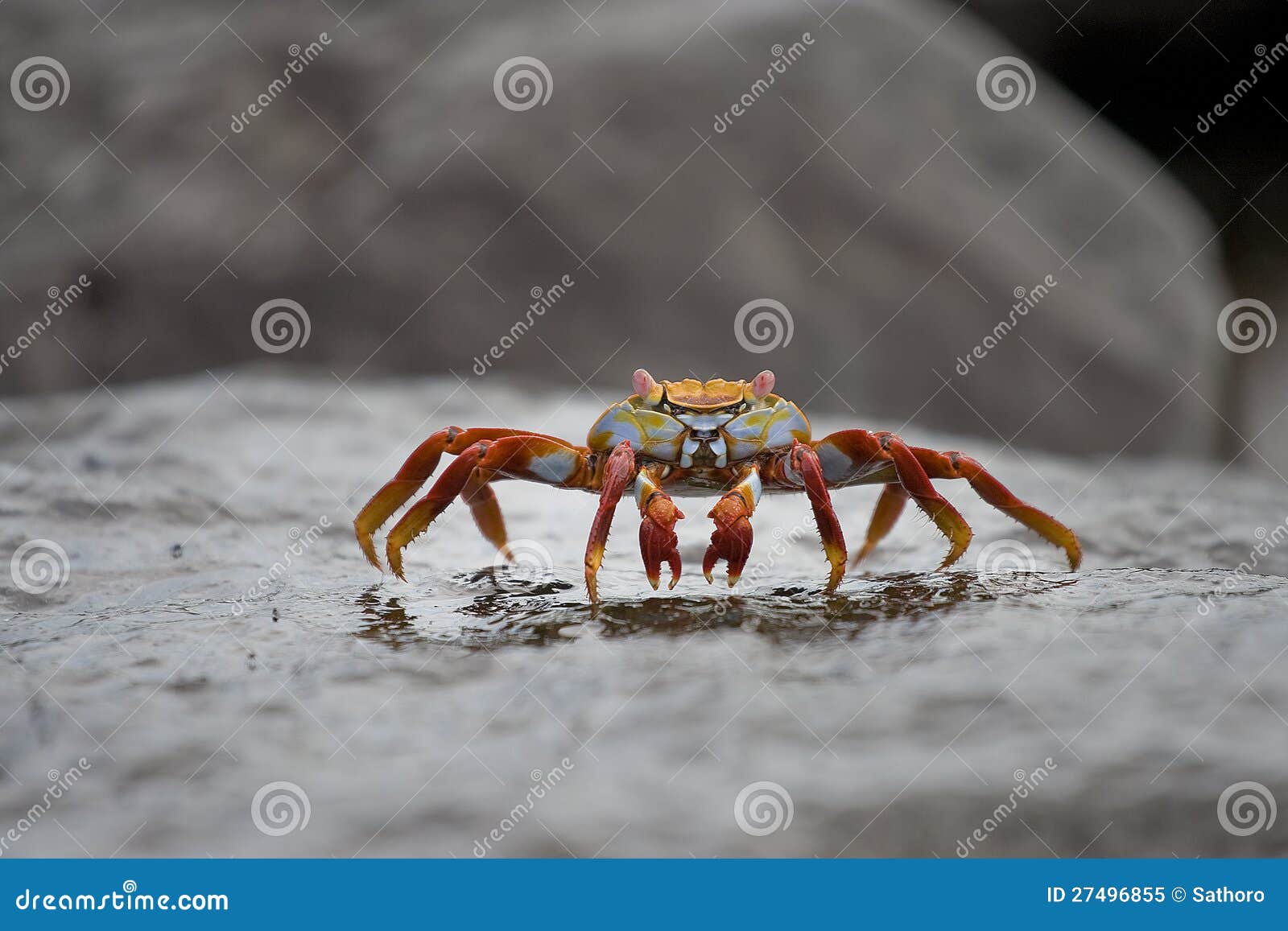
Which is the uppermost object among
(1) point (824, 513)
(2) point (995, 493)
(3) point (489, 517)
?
(2) point (995, 493)

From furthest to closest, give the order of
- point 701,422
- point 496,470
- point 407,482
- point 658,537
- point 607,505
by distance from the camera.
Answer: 1. point 407,482
2. point 496,470
3. point 701,422
4. point 607,505
5. point 658,537

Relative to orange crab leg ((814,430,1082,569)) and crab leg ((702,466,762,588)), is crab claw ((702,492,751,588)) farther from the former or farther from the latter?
orange crab leg ((814,430,1082,569))

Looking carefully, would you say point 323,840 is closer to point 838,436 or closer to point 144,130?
point 838,436

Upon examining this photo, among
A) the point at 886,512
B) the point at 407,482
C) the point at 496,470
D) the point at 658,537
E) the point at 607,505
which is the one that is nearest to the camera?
the point at 658,537

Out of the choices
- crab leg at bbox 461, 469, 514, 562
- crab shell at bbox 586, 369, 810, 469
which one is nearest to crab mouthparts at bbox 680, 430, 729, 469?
crab shell at bbox 586, 369, 810, 469

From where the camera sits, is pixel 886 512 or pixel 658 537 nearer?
pixel 658 537

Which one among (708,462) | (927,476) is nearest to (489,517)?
(708,462)

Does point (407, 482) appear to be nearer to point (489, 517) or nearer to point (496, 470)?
point (496, 470)
